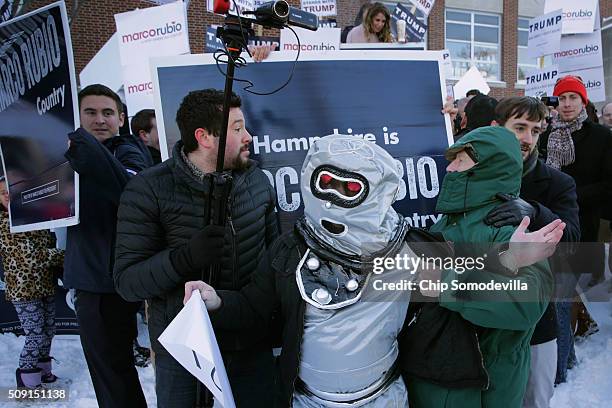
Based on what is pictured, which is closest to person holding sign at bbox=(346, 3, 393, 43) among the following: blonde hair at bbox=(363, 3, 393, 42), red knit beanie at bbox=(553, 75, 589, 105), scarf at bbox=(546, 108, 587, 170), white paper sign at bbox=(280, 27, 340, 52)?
blonde hair at bbox=(363, 3, 393, 42)

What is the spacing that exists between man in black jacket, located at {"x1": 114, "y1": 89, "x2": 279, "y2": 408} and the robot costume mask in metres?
0.43

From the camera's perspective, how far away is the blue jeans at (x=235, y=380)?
6.06ft

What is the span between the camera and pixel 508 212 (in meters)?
1.59

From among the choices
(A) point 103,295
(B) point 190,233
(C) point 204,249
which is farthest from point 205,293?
(A) point 103,295

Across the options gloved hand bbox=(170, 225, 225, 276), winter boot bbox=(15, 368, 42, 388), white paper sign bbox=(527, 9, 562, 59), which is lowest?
winter boot bbox=(15, 368, 42, 388)

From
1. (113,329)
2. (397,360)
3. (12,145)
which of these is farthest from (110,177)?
(397,360)

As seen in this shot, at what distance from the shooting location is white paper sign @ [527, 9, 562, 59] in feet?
22.9

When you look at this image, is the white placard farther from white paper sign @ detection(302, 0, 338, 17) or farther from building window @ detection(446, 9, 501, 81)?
building window @ detection(446, 9, 501, 81)

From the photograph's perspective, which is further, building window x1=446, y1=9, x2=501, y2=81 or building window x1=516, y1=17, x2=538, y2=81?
building window x1=516, y1=17, x2=538, y2=81

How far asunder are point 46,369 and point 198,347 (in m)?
2.52

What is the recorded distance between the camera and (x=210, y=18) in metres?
13.4

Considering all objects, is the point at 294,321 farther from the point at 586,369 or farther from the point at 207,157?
the point at 586,369

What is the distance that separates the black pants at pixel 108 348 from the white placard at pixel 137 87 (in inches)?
123

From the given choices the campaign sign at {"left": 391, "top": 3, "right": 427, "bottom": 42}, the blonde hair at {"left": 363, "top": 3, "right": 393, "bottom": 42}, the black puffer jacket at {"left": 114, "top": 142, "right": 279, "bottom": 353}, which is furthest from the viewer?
the campaign sign at {"left": 391, "top": 3, "right": 427, "bottom": 42}
